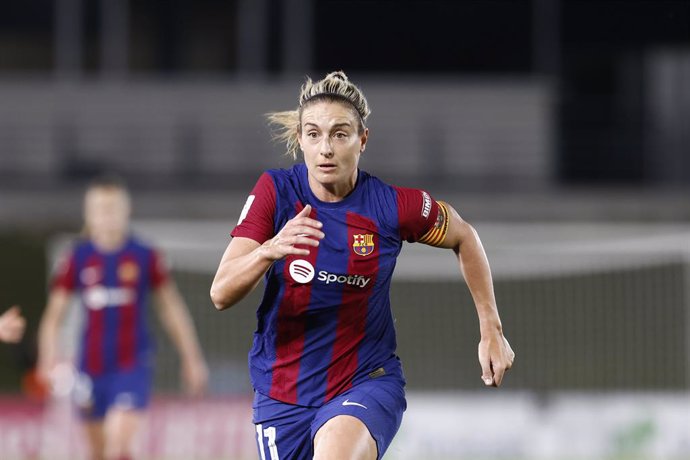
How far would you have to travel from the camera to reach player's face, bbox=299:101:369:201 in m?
4.99

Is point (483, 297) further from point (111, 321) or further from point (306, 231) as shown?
point (111, 321)

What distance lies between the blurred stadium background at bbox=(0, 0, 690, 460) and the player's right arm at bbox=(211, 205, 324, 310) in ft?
22.5

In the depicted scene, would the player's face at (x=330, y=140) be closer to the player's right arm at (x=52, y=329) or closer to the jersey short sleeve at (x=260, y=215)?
the jersey short sleeve at (x=260, y=215)

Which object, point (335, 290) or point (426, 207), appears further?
point (426, 207)

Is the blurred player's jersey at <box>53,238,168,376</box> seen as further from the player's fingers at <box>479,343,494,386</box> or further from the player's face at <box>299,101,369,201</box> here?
the player's fingers at <box>479,343,494,386</box>

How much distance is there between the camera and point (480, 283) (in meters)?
5.32

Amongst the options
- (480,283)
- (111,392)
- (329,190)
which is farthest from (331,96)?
(111,392)

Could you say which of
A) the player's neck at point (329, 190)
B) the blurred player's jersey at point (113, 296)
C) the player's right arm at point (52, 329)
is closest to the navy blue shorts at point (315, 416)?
the player's neck at point (329, 190)

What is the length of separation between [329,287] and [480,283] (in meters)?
0.69

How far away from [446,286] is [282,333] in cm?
1184

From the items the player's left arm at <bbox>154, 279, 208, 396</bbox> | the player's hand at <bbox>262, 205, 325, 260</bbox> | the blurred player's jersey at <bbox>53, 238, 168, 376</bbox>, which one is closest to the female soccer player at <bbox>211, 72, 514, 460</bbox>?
the player's hand at <bbox>262, 205, 325, 260</bbox>

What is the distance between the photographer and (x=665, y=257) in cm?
1644

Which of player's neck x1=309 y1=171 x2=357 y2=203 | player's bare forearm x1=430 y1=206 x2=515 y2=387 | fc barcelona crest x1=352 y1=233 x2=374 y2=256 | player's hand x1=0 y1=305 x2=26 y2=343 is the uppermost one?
player's neck x1=309 y1=171 x2=357 y2=203

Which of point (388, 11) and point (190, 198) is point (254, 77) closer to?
point (388, 11)
